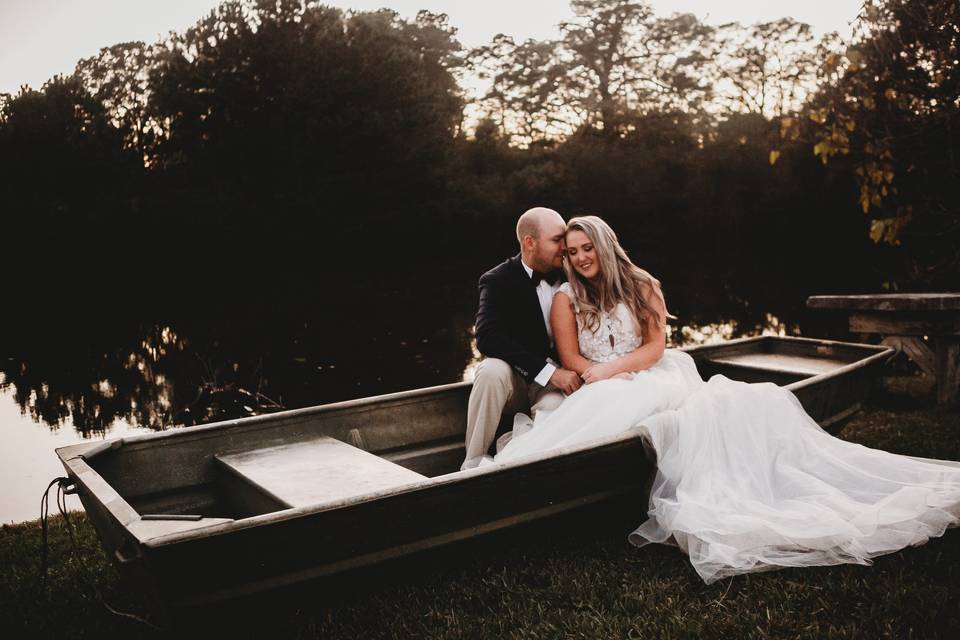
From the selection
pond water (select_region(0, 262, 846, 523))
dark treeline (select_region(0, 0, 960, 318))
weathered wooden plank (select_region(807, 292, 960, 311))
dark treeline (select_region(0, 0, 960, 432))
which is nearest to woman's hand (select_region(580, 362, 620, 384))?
weathered wooden plank (select_region(807, 292, 960, 311))

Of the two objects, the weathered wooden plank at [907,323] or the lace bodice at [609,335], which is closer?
the lace bodice at [609,335]

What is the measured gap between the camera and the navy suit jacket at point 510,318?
4.19 m

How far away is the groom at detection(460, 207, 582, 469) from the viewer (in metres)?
4.05

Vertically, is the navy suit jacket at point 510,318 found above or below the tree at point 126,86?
below

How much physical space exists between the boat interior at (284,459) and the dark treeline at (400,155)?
44.0 feet

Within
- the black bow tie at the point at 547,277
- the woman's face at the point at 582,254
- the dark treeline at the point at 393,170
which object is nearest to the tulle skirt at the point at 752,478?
the woman's face at the point at 582,254

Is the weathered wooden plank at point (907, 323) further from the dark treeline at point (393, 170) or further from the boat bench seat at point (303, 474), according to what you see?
the dark treeline at point (393, 170)

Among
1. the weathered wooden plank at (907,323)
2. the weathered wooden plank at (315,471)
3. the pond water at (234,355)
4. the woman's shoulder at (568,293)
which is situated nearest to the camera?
the weathered wooden plank at (315,471)

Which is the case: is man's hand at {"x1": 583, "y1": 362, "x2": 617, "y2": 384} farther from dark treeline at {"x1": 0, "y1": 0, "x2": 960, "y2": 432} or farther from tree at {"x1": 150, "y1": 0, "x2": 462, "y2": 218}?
tree at {"x1": 150, "y1": 0, "x2": 462, "y2": 218}

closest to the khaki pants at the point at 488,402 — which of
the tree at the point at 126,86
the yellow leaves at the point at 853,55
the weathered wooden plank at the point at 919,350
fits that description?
the yellow leaves at the point at 853,55

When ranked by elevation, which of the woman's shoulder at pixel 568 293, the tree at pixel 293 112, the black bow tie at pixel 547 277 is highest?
the tree at pixel 293 112

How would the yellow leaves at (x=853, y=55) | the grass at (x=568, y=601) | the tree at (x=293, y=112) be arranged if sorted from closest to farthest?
1. the grass at (x=568, y=601)
2. the yellow leaves at (x=853, y=55)
3. the tree at (x=293, y=112)

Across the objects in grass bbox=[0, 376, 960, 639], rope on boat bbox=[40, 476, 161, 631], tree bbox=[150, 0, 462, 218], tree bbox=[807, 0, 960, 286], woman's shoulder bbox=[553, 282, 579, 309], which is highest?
tree bbox=[150, 0, 462, 218]

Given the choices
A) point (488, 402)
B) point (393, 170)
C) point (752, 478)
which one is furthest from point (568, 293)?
point (393, 170)
